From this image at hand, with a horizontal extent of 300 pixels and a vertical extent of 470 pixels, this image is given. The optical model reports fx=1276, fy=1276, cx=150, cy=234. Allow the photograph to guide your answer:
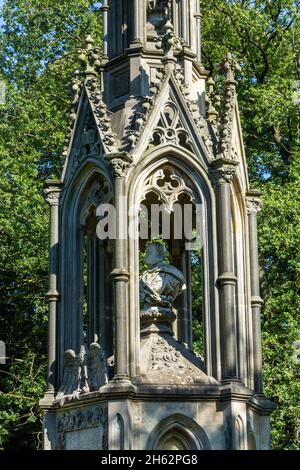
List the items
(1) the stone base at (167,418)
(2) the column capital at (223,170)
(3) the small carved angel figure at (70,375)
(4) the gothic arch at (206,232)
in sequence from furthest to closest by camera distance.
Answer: (2) the column capital at (223,170) → (3) the small carved angel figure at (70,375) → (4) the gothic arch at (206,232) → (1) the stone base at (167,418)

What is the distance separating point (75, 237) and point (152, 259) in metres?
1.08

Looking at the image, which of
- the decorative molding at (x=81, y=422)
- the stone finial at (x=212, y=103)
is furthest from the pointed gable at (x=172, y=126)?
the decorative molding at (x=81, y=422)

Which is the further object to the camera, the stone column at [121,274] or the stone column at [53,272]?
the stone column at [53,272]

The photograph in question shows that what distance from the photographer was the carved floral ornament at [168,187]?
608 inches

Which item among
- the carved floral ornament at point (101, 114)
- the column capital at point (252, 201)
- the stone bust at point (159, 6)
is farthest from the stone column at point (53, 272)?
the stone bust at point (159, 6)

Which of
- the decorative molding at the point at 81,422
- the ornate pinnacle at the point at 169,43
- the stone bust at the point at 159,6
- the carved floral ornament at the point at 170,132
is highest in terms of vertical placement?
the stone bust at the point at 159,6

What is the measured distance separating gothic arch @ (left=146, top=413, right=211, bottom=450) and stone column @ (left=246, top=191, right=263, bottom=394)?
4.00 feet

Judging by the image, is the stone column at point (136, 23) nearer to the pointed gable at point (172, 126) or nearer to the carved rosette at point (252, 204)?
the pointed gable at point (172, 126)

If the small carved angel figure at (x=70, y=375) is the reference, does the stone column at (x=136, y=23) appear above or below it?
above

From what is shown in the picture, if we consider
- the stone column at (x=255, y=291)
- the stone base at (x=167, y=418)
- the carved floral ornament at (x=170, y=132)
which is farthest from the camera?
the carved floral ornament at (x=170, y=132)

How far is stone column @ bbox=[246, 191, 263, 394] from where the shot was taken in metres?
15.4

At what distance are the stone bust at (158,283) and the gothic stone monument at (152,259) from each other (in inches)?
0.7

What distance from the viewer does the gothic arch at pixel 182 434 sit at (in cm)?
1421

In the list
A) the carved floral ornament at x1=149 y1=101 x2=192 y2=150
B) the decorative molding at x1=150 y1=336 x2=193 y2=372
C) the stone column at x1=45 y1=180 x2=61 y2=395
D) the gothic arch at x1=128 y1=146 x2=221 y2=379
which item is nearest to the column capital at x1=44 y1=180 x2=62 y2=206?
the stone column at x1=45 y1=180 x2=61 y2=395
